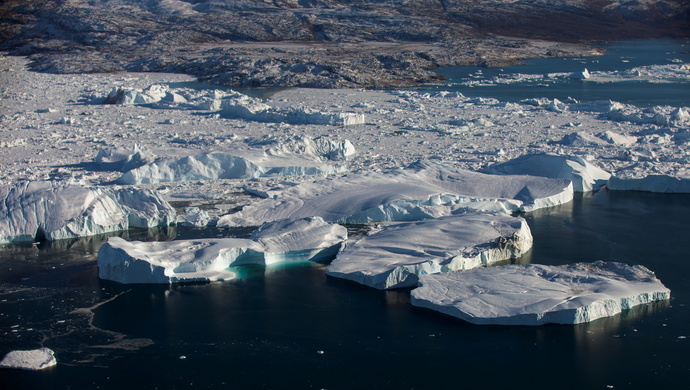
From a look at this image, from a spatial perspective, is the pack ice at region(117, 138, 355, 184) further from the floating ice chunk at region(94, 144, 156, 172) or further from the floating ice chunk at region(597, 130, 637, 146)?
the floating ice chunk at region(597, 130, 637, 146)

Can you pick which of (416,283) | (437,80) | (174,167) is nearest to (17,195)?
(174,167)

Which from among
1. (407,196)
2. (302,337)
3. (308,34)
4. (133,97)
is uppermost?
(308,34)

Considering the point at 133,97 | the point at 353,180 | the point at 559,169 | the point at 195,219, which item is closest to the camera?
the point at 195,219

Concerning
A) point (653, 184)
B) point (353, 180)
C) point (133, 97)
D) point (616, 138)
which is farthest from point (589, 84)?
point (353, 180)

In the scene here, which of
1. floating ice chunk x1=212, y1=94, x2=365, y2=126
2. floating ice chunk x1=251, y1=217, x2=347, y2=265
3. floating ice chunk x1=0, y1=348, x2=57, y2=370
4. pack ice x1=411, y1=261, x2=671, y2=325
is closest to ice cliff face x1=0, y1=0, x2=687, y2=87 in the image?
floating ice chunk x1=212, y1=94, x2=365, y2=126

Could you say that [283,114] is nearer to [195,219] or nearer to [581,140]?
[581,140]

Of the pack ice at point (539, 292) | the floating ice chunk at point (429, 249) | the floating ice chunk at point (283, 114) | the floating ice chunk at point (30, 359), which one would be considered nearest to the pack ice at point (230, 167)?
the floating ice chunk at point (429, 249)

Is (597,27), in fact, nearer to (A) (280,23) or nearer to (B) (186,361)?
(A) (280,23)
